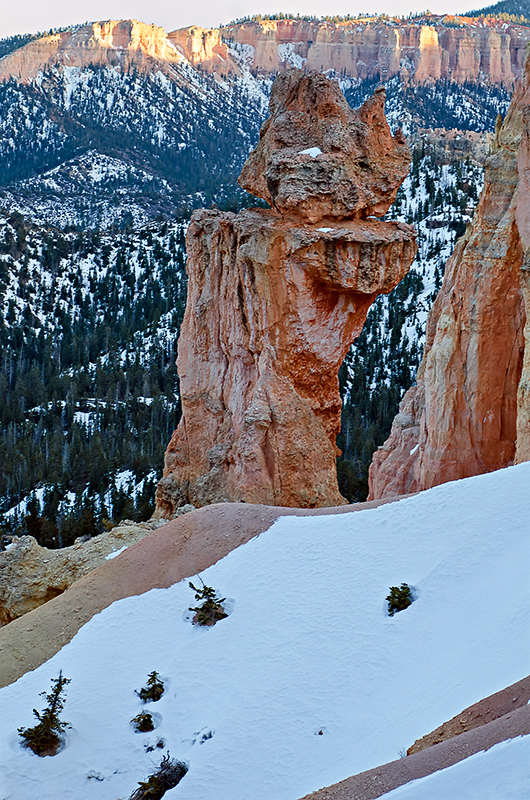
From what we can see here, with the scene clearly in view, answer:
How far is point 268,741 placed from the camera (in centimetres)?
1063

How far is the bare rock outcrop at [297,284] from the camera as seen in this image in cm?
2119

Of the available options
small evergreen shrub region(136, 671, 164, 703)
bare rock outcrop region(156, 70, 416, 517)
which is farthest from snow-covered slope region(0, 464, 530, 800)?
bare rock outcrop region(156, 70, 416, 517)

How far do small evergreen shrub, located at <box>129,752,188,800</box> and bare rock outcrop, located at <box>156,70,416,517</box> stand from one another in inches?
433

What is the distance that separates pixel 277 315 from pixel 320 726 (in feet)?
42.1

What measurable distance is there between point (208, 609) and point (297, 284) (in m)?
10.3

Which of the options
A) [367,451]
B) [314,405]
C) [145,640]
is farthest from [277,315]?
[367,451]

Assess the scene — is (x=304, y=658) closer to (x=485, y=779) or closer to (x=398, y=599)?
(x=398, y=599)

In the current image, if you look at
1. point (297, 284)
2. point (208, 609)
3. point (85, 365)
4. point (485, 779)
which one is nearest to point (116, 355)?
point (85, 365)

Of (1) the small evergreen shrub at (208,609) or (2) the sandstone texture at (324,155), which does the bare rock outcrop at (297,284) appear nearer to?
(2) the sandstone texture at (324,155)

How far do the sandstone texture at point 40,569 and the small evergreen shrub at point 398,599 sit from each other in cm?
955

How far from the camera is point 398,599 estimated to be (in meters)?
12.3

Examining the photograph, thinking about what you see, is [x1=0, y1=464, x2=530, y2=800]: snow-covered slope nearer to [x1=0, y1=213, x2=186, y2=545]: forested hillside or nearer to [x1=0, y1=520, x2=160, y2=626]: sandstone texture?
[x1=0, y1=520, x2=160, y2=626]: sandstone texture

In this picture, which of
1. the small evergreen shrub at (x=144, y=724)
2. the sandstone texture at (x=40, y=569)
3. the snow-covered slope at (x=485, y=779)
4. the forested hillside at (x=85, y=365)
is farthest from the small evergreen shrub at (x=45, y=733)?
the forested hillside at (x=85, y=365)

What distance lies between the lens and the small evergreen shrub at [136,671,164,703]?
474 inches
